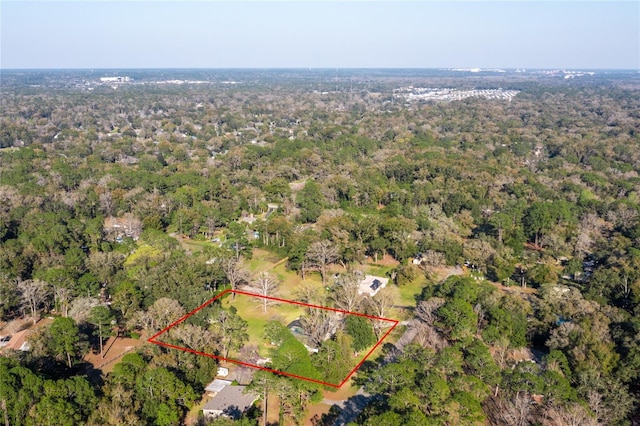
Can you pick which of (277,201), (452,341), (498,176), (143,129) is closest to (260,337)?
(452,341)

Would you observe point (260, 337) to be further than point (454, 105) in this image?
No

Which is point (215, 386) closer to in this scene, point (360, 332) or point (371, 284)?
point (360, 332)

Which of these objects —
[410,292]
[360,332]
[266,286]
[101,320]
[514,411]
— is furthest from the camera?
[410,292]

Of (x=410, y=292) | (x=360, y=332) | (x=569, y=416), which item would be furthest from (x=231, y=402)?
(x=410, y=292)


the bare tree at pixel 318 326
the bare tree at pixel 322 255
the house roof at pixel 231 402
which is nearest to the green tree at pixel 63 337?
the house roof at pixel 231 402

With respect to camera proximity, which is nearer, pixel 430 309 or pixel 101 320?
pixel 101 320

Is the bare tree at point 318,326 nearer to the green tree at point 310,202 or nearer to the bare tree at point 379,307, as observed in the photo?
the bare tree at point 379,307

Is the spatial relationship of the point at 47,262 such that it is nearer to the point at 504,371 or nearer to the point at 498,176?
the point at 504,371
